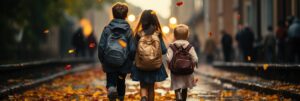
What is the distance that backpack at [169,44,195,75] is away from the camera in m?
9.19

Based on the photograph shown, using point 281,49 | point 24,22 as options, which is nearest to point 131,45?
point 281,49

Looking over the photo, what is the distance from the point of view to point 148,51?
8633 mm

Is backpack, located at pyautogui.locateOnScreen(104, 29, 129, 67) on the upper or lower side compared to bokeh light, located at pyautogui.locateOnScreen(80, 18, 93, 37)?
upper

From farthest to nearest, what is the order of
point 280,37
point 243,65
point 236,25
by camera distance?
point 236,25 → point 280,37 → point 243,65

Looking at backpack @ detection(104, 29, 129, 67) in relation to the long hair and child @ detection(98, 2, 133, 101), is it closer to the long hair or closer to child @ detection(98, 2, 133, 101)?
child @ detection(98, 2, 133, 101)

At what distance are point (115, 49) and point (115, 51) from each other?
3cm

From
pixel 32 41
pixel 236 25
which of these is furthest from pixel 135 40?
pixel 236 25

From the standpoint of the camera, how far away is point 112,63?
874 cm

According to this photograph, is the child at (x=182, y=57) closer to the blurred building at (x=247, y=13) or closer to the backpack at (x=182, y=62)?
the backpack at (x=182, y=62)

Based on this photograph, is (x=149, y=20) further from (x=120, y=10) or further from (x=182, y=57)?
(x=182, y=57)

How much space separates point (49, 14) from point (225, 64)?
11.4m

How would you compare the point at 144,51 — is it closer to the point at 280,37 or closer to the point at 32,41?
the point at 280,37

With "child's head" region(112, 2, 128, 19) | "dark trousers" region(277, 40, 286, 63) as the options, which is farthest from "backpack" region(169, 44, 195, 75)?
"dark trousers" region(277, 40, 286, 63)

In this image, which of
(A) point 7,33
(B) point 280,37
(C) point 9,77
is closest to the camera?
(C) point 9,77
